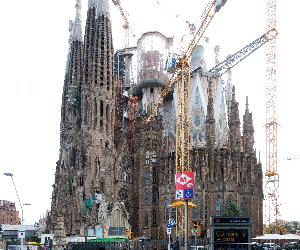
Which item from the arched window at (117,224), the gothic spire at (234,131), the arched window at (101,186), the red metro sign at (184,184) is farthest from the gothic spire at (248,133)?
the red metro sign at (184,184)

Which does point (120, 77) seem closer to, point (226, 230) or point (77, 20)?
point (77, 20)

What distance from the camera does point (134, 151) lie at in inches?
4560

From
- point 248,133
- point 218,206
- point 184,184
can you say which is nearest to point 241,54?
point 248,133

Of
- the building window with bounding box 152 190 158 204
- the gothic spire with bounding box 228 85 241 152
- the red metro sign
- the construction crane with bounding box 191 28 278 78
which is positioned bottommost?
the building window with bounding box 152 190 158 204

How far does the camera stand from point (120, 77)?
130250 millimetres

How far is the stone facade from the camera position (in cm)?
10112

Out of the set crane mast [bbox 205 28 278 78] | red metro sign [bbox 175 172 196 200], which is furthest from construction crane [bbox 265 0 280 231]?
red metro sign [bbox 175 172 196 200]

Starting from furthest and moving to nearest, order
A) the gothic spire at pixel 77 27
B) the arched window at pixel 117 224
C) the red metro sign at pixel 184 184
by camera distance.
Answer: the gothic spire at pixel 77 27, the arched window at pixel 117 224, the red metro sign at pixel 184 184

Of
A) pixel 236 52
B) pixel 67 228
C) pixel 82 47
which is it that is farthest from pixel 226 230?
pixel 82 47

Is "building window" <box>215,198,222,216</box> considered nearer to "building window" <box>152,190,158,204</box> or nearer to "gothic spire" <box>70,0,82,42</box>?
"building window" <box>152,190,158,204</box>

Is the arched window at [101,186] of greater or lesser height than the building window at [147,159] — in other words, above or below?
below

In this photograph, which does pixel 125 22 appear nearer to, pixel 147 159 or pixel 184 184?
pixel 147 159

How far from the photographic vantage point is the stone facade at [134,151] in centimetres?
10112

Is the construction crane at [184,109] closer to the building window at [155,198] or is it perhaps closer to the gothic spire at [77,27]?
the building window at [155,198]
